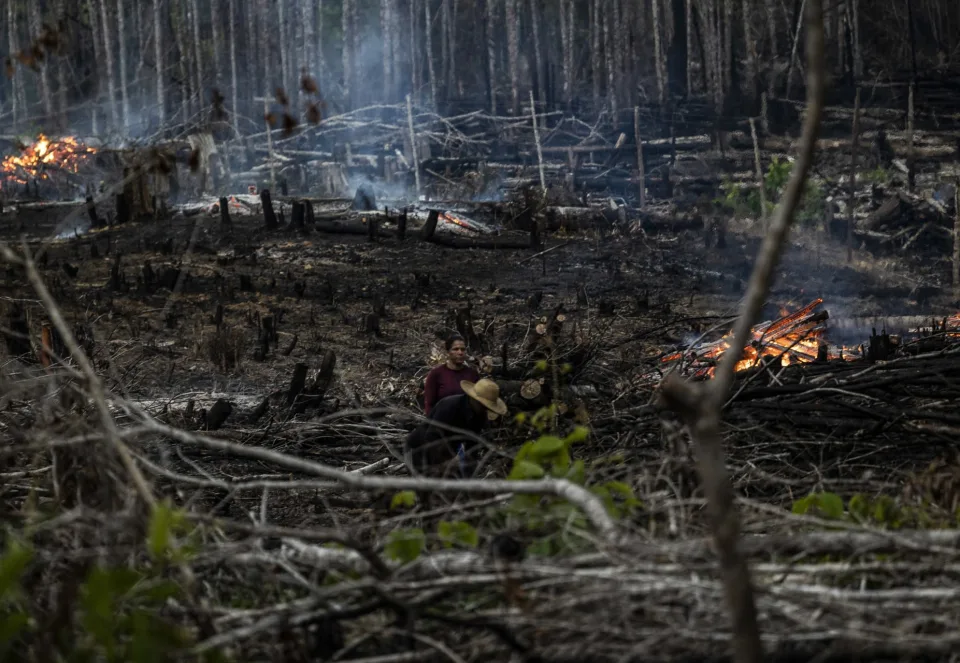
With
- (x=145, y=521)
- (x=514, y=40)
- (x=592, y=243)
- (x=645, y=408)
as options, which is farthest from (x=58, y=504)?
(x=514, y=40)

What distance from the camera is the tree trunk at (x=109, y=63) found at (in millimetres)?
33781

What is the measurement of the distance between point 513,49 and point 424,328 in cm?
2066

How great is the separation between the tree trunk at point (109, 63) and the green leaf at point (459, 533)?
3198 cm

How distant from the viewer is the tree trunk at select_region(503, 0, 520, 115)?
102 ft

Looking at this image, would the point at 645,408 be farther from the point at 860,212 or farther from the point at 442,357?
the point at 860,212

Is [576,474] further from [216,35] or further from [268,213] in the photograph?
[216,35]

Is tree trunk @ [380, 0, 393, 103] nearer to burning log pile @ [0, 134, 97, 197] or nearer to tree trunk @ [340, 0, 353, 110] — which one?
tree trunk @ [340, 0, 353, 110]

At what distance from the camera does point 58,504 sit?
5.00 m

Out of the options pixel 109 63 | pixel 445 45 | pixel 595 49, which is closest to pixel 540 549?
pixel 595 49

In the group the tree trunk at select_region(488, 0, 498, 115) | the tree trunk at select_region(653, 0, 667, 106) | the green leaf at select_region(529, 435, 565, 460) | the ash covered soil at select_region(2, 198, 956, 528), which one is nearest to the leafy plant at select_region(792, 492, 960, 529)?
the ash covered soil at select_region(2, 198, 956, 528)

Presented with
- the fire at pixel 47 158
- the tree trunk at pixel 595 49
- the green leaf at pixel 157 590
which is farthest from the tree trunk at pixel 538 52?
the green leaf at pixel 157 590

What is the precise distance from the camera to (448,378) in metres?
7.82

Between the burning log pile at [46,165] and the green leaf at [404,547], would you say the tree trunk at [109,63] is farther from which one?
the green leaf at [404,547]

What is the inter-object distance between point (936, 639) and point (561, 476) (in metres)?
1.61
